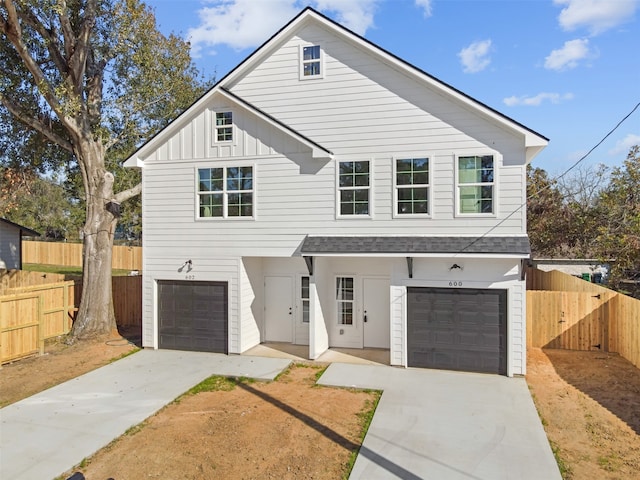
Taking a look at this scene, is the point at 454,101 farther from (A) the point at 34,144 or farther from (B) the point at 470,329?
(A) the point at 34,144

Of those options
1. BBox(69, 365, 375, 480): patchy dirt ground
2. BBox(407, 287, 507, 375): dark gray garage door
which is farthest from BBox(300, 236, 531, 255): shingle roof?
BBox(69, 365, 375, 480): patchy dirt ground

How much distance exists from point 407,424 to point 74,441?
5.68 meters

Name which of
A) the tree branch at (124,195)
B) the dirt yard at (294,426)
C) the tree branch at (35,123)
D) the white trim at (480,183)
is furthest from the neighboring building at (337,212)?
the tree branch at (35,123)

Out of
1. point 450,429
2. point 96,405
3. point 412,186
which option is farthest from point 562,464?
point 96,405

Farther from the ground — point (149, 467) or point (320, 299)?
point (320, 299)

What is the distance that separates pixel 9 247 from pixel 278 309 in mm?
18557

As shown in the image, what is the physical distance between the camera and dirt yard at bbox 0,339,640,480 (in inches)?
253

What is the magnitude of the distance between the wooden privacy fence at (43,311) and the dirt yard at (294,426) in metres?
0.83

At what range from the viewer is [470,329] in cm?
1092

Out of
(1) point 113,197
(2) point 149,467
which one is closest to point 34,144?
(1) point 113,197

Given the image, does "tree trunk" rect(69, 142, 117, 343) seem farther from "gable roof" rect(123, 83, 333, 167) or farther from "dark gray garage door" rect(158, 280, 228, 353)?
"dark gray garage door" rect(158, 280, 228, 353)

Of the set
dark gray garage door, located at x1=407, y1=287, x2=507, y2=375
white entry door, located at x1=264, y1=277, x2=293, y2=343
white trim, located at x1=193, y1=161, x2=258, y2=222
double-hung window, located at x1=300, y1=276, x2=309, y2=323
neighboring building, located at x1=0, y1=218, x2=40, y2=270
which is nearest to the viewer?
dark gray garage door, located at x1=407, y1=287, x2=507, y2=375

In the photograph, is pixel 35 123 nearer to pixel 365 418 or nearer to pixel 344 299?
pixel 344 299

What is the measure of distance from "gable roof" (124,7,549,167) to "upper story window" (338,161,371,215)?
30.3 inches
